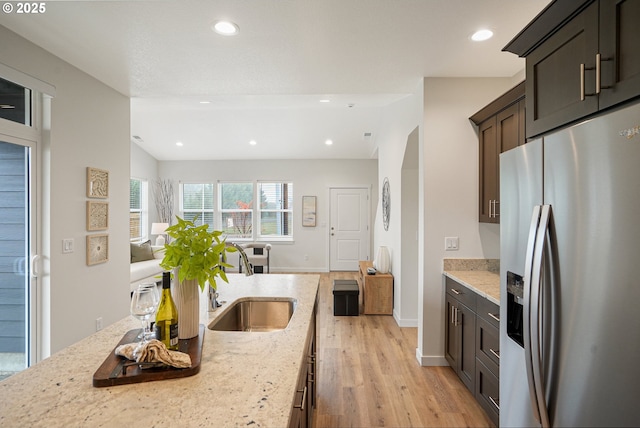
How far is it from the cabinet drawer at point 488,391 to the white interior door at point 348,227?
5.47 meters

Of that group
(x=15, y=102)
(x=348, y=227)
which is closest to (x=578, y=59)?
(x=15, y=102)

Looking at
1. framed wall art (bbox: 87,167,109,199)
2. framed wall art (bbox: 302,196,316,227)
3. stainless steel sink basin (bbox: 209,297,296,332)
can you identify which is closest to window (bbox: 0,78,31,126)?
framed wall art (bbox: 87,167,109,199)

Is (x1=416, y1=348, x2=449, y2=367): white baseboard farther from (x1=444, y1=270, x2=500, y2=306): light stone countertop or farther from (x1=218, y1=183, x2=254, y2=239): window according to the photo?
(x1=218, y1=183, x2=254, y2=239): window

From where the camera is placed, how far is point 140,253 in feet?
19.0

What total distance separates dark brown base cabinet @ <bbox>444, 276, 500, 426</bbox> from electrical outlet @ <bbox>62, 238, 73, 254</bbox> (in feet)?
10.7

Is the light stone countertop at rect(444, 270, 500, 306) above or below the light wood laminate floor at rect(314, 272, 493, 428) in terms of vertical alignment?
above

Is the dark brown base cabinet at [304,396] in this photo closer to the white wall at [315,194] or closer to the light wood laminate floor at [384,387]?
the light wood laminate floor at [384,387]

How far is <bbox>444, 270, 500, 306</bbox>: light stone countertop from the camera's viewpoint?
2.12 metres

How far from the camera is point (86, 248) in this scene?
3025 mm

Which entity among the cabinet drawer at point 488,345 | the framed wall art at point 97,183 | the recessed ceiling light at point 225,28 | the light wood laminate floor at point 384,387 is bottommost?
the light wood laminate floor at point 384,387

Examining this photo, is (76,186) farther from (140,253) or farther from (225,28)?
(140,253)

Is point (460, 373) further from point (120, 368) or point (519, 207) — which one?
point (120, 368)

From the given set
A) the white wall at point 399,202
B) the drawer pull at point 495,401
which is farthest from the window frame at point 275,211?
the drawer pull at point 495,401

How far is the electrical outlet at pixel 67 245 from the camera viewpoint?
2779 mm
